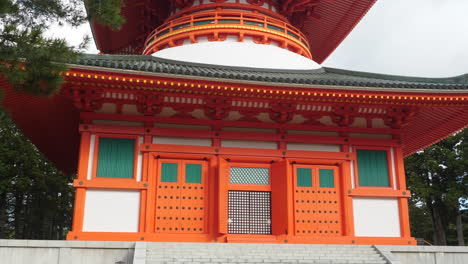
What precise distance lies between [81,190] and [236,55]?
6.70 m

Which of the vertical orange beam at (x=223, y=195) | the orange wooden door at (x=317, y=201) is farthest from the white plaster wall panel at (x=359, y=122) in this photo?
the vertical orange beam at (x=223, y=195)

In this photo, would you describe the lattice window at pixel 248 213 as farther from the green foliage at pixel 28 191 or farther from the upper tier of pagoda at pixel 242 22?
the green foliage at pixel 28 191

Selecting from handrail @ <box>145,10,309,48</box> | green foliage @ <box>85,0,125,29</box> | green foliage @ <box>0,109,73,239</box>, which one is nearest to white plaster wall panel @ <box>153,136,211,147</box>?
handrail @ <box>145,10,309,48</box>

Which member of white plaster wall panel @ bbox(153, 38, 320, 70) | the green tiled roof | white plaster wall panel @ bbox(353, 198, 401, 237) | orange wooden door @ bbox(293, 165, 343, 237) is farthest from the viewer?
white plaster wall panel @ bbox(153, 38, 320, 70)

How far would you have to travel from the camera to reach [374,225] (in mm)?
12727

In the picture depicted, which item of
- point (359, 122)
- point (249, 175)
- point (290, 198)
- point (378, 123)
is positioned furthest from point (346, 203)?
point (249, 175)

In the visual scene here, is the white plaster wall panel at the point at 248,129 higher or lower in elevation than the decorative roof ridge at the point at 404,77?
lower

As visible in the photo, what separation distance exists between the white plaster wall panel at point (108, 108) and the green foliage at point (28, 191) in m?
20.9

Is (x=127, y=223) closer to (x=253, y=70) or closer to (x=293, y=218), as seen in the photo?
(x=293, y=218)

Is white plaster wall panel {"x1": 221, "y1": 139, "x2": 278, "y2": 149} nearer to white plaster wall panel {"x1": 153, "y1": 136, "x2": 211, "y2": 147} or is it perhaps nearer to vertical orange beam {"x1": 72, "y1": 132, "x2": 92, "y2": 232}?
white plaster wall panel {"x1": 153, "y1": 136, "x2": 211, "y2": 147}

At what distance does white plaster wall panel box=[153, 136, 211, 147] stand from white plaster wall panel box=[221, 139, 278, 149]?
48 cm

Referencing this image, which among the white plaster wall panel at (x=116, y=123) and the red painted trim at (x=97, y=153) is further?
the white plaster wall panel at (x=116, y=123)

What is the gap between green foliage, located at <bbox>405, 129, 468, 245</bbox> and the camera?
3216cm

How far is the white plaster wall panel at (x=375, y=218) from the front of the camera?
1266 centimetres
